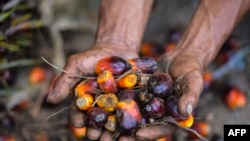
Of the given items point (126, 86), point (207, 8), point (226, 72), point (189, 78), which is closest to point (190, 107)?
point (189, 78)

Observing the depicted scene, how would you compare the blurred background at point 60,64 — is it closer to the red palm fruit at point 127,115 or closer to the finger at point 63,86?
the finger at point 63,86

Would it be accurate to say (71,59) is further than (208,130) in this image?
No

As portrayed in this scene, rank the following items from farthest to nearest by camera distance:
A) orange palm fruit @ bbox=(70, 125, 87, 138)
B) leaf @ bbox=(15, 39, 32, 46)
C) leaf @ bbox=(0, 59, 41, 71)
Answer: leaf @ bbox=(15, 39, 32, 46)
leaf @ bbox=(0, 59, 41, 71)
orange palm fruit @ bbox=(70, 125, 87, 138)

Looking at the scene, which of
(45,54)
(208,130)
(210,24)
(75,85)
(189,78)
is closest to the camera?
(189,78)

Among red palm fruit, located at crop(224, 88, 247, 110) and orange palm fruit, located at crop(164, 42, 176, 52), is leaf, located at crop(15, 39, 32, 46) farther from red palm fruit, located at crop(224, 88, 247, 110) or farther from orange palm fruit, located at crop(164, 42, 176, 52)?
red palm fruit, located at crop(224, 88, 247, 110)

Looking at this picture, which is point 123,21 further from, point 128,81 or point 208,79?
point 208,79

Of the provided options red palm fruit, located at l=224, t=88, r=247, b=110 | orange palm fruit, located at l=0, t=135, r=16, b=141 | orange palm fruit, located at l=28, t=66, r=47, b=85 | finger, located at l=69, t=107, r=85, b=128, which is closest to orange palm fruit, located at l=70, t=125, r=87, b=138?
orange palm fruit, located at l=0, t=135, r=16, b=141

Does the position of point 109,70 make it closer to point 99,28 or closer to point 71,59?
point 71,59
